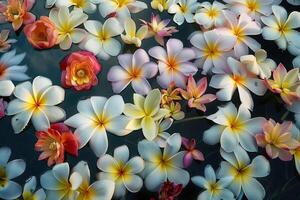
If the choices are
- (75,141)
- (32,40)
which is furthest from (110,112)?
(32,40)

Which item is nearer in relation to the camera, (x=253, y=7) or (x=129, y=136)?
(x=129, y=136)

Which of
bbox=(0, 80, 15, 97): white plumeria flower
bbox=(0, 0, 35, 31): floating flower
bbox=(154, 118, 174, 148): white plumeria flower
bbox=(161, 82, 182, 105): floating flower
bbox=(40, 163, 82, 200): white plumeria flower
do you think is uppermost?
bbox=(0, 0, 35, 31): floating flower

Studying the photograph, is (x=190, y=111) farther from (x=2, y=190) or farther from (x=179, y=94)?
(x=2, y=190)

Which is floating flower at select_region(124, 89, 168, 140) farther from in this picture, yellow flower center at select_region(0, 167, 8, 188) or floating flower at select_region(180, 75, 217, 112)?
yellow flower center at select_region(0, 167, 8, 188)

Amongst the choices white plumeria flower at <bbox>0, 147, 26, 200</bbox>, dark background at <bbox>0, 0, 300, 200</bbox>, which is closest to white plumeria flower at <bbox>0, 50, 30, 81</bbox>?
dark background at <bbox>0, 0, 300, 200</bbox>

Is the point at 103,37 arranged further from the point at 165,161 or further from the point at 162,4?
the point at 165,161

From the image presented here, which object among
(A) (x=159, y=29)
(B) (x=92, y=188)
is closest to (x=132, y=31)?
(A) (x=159, y=29)

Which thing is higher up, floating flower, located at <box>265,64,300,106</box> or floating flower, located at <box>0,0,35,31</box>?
floating flower, located at <box>0,0,35,31</box>
